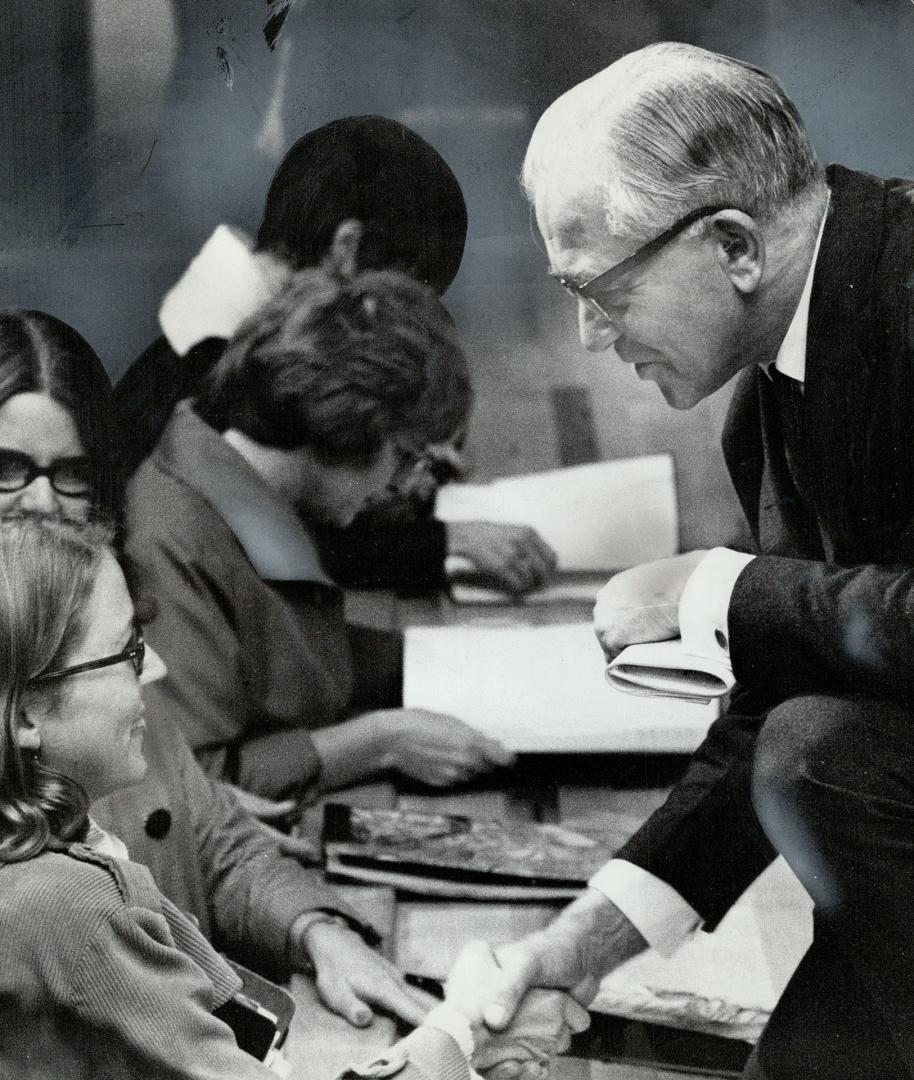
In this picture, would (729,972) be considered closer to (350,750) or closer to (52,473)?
(350,750)

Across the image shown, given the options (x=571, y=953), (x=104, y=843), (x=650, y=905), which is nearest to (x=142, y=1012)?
(x=104, y=843)

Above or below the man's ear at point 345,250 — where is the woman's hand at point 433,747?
below

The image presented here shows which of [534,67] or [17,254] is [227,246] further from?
[534,67]

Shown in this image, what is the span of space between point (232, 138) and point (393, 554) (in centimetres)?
67

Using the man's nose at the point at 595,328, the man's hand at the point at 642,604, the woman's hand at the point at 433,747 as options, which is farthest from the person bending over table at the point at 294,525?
the man's hand at the point at 642,604

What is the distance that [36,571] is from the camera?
1.89m

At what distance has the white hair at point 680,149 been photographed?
1.75 m

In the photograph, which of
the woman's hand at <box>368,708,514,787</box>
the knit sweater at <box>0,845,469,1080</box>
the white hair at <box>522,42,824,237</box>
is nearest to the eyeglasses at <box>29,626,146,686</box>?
the knit sweater at <box>0,845,469,1080</box>

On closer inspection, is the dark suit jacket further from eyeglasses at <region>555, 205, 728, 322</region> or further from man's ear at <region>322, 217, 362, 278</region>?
man's ear at <region>322, 217, 362, 278</region>

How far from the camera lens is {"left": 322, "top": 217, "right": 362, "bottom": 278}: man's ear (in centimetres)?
209

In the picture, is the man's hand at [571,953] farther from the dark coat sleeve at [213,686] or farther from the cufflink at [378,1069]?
the dark coat sleeve at [213,686]

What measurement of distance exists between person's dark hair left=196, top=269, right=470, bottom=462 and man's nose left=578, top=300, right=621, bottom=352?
0.69 ft

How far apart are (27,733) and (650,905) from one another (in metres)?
0.91

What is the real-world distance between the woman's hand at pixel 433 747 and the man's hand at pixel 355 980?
27cm
